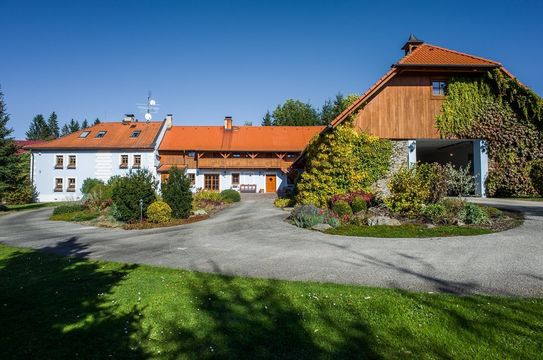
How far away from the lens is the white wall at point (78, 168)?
112 ft

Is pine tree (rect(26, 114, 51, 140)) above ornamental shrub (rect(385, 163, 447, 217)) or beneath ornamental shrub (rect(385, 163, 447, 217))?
above

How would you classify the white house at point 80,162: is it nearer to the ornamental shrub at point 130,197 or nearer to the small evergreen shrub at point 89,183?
the small evergreen shrub at point 89,183

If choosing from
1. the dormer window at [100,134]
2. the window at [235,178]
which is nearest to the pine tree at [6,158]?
the dormer window at [100,134]

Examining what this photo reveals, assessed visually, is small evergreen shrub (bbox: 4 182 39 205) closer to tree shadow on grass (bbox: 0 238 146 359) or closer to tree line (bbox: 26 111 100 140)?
tree shadow on grass (bbox: 0 238 146 359)

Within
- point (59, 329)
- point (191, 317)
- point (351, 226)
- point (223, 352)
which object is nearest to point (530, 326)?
point (223, 352)

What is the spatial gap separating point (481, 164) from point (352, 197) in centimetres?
830

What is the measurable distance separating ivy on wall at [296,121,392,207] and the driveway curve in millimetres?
5206

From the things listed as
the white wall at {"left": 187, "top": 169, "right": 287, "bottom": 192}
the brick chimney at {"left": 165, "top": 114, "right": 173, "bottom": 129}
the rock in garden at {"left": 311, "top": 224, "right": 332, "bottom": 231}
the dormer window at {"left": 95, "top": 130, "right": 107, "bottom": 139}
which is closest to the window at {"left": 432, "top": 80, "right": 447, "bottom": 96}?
the rock in garden at {"left": 311, "top": 224, "right": 332, "bottom": 231}

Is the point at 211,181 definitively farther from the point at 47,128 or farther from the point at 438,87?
the point at 47,128

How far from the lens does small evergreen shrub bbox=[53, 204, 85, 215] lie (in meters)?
20.5

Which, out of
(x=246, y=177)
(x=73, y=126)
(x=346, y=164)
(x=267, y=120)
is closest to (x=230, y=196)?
(x=246, y=177)

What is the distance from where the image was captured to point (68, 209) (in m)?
20.9

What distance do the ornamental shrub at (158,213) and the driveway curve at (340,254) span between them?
2663mm

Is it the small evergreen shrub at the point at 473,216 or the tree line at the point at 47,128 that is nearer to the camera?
the small evergreen shrub at the point at 473,216
